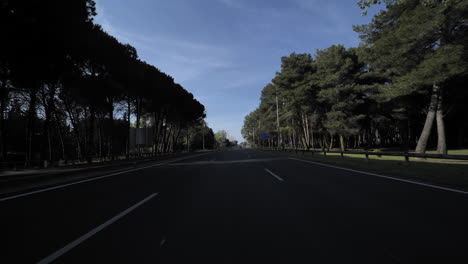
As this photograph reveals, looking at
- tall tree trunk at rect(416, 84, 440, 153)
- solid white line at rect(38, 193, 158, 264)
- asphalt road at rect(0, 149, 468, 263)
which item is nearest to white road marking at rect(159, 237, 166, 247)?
asphalt road at rect(0, 149, 468, 263)

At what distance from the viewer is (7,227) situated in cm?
339

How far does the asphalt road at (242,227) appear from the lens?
2422 mm

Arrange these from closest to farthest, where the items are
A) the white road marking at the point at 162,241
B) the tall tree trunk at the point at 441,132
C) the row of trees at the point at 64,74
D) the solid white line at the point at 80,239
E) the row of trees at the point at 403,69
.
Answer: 1. the solid white line at the point at 80,239
2. the white road marking at the point at 162,241
3. the row of trees at the point at 64,74
4. the row of trees at the point at 403,69
5. the tall tree trunk at the point at 441,132

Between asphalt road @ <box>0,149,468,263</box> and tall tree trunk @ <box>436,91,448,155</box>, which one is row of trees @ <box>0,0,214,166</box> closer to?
asphalt road @ <box>0,149,468,263</box>

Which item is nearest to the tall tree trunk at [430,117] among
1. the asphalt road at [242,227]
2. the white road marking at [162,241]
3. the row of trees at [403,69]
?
the row of trees at [403,69]

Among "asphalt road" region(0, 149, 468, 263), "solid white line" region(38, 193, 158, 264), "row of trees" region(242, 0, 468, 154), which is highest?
"row of trees" region(242, 0, 468, 154)

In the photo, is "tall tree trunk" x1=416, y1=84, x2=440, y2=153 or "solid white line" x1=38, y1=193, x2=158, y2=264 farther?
"tall tree trunk" x1=416, y1=84, x2=440, y2=153

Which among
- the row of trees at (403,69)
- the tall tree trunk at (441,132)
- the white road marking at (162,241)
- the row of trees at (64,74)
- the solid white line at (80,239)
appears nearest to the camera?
the solid white line at (80,239)

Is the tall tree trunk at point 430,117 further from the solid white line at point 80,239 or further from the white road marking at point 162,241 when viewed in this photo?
the solid white line at point 80,239

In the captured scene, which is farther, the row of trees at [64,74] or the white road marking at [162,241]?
the row of trees at [64,74]

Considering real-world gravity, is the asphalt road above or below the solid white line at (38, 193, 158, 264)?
below

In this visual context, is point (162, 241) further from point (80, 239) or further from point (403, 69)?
point (403, 69)

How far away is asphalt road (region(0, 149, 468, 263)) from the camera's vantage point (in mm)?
2422

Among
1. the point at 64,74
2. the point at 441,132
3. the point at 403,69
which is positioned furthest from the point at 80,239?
the point at 441,132
